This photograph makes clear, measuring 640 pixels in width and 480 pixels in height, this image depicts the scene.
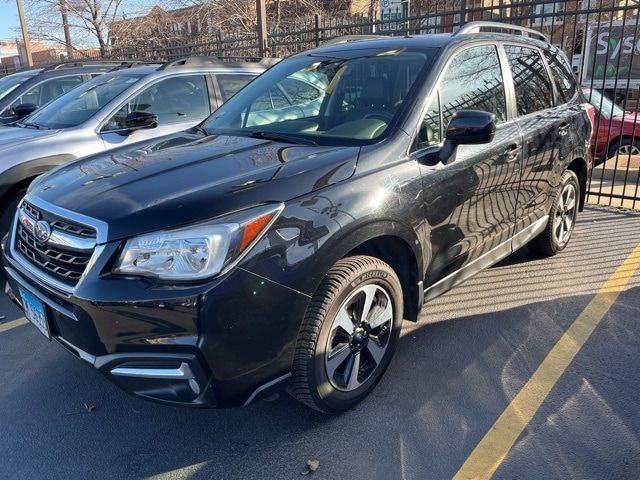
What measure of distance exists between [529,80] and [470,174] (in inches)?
53.1

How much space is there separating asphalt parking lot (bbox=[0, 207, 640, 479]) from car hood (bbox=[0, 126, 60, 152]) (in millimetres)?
1692

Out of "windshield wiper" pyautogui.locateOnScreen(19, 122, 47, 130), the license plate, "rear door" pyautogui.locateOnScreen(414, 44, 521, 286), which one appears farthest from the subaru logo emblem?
"windshield wiper" pyautogui.locateOnScreen(19, 122, 47, 130)

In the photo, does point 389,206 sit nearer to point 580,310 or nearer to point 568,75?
point 580,310

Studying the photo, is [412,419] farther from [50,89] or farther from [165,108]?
[50,89]

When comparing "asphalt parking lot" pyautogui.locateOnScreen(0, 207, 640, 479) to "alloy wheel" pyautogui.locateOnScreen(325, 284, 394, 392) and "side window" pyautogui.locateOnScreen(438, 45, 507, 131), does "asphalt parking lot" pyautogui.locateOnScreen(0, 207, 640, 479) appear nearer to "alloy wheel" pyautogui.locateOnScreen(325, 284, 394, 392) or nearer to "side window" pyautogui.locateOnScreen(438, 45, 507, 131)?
"alloy wheel" pyautogui.locateOnScreen(325, 284, 394, 392)

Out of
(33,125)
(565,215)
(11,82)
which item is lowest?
(565,215)

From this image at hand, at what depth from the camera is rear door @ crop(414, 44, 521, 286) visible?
3047mm

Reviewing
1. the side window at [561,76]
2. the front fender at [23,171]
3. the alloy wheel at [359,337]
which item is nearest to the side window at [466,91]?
the alloy wheel at [359,337]

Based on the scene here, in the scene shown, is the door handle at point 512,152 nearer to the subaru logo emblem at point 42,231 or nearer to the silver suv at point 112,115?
the subaru logo emblem at point 42,231

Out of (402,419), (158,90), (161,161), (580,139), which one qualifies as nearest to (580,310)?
(580,139)

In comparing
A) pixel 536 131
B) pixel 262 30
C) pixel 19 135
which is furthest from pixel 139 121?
pixel 262 30

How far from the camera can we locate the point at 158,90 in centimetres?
548

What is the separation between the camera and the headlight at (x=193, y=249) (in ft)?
7.05

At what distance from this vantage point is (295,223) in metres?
2.32
